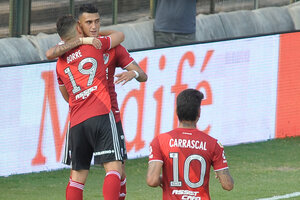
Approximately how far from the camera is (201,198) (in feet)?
18.1

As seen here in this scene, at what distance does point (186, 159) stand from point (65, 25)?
7.36 ft

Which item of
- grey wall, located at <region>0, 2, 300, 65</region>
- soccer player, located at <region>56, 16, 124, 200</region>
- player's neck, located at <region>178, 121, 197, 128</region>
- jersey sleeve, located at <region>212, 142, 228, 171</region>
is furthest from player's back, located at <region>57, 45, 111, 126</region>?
grey wall, located at <region>0, 2, 300, 65</region>

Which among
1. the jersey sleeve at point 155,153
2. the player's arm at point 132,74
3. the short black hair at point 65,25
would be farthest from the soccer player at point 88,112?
the jersey sleeve at point 155,153

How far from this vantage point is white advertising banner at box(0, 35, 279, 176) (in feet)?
34.4

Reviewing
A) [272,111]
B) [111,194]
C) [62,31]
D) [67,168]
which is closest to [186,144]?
[111,194]

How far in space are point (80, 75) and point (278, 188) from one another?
144 inches

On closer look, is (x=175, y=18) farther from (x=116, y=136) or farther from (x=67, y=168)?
(x=116, y=136)

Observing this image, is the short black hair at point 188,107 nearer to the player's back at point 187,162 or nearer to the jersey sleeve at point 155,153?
the player's back at point 187,162

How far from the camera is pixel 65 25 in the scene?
7.23m

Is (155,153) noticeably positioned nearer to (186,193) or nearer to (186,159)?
(186,159)

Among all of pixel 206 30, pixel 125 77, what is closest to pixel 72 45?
pixel 125 77

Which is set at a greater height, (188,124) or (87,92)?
(188,124)

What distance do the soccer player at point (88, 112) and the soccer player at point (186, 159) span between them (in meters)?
1.59

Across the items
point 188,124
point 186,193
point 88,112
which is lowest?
point 88,112
